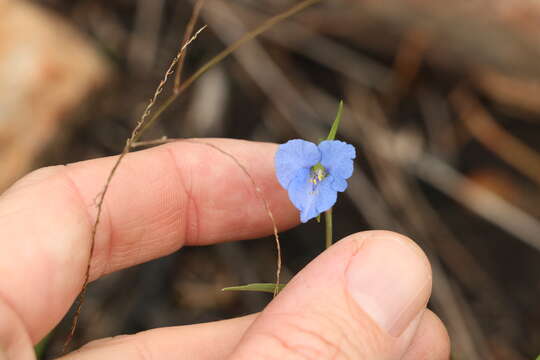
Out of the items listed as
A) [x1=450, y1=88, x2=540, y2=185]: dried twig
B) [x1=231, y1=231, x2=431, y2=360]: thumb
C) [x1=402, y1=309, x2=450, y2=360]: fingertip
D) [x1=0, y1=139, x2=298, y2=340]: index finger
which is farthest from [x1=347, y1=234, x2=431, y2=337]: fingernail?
[x1=450, y1=88, x2=540, y2=185]: dried twig

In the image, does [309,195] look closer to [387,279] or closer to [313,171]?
[313,171]

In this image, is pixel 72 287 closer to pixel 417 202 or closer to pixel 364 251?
pixel 364 251

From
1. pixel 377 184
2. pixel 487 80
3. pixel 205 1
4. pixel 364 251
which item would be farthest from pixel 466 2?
pixel 364 251

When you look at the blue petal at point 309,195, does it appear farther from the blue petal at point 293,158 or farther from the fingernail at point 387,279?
the fingernail at point 387,279

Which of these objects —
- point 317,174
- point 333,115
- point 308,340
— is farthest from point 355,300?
point 333,115

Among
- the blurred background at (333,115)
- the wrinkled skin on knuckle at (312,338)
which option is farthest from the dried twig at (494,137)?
the wrinkled skin on knuckle at (312,338)
